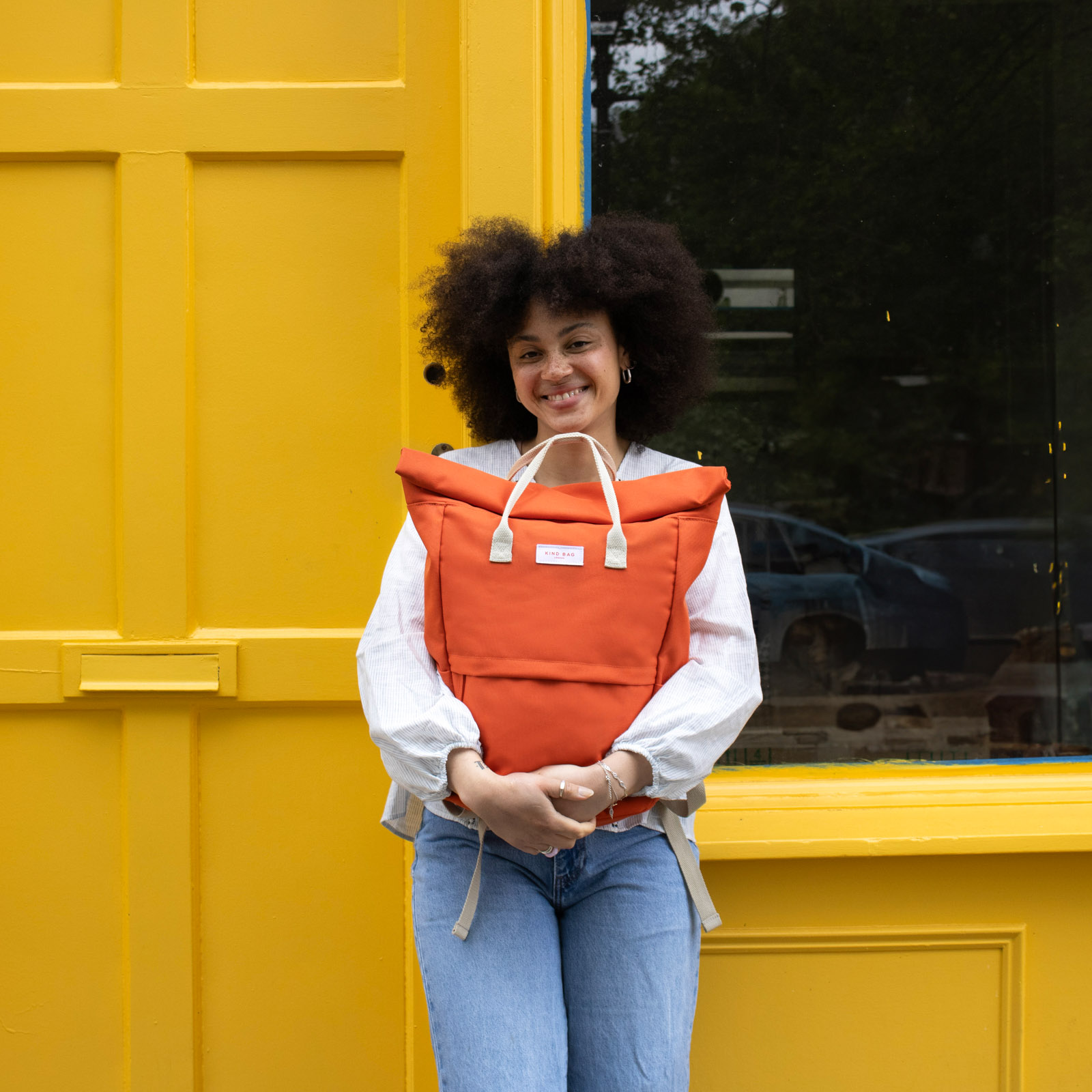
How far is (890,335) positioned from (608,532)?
1.68 metres

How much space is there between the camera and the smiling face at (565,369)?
1642mm

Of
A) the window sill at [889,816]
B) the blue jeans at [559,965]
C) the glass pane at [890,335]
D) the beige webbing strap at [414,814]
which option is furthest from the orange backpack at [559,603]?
the glass pane at [890,335]

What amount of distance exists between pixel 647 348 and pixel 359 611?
2.99 feet

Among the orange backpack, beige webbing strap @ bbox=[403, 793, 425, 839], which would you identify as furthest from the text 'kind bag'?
beige webbing strap @ bbox=[403, 793, 425, 839]

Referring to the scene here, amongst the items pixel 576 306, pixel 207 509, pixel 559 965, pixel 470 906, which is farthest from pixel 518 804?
pixel 207 509

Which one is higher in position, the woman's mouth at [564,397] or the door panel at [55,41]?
the door panel at [55,41]

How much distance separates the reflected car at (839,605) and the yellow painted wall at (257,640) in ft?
1.51

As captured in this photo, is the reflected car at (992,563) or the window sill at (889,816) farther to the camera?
the reflected car at (992,563)

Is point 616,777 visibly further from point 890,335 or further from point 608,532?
point 890,335

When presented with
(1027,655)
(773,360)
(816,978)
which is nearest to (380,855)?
(816,978)

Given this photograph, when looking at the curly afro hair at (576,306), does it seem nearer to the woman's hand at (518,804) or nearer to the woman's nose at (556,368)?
the woman's nose at (556,368)

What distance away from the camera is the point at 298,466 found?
7.40 ft

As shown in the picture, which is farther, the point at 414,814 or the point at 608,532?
the point at 414,814

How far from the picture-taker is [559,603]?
1.43 meters
